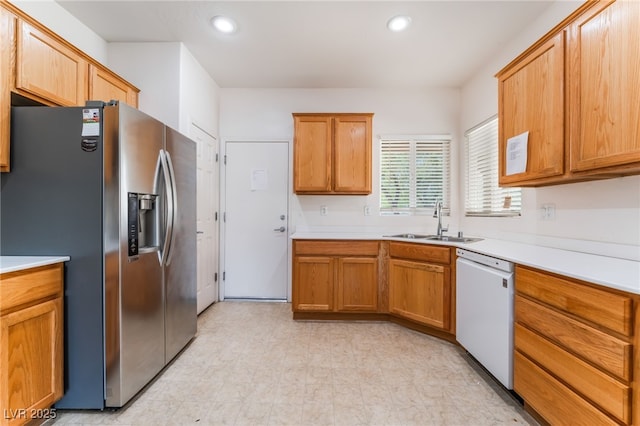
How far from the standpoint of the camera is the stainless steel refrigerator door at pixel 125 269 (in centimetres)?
158

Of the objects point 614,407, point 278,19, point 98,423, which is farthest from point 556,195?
point 98,423

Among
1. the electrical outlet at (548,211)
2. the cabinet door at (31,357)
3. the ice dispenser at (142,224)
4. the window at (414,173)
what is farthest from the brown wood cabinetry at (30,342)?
the electrical outlet at (548,211)

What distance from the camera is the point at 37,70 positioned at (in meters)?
1.73

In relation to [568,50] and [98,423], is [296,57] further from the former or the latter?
[98,423]

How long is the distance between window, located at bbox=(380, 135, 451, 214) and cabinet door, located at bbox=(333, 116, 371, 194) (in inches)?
17.6

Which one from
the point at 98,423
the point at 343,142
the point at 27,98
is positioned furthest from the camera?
the point at 343,142

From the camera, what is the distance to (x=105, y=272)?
1572mm

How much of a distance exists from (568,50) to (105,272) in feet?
9.48

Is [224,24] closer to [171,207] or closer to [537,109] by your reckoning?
[171,207]

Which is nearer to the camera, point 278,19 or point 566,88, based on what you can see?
point 566,88

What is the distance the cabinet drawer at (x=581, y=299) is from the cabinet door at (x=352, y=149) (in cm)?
191

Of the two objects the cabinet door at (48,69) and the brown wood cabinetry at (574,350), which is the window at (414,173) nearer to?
the brown wood cabinetry at (574,350)

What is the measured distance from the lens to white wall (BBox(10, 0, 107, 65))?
1993 mm

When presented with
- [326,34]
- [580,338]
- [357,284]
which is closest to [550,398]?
[580,338]
